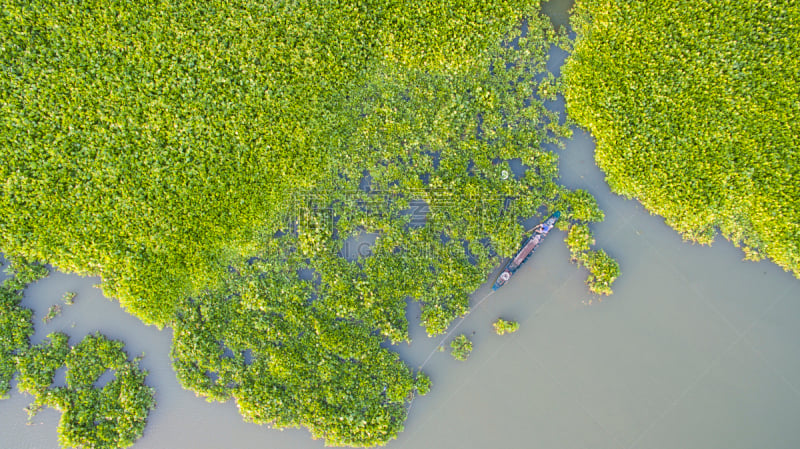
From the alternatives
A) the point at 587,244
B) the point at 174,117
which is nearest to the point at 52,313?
the point at 174,117

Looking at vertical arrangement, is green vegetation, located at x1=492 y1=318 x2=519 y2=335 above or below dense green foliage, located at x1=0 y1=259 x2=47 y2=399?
below

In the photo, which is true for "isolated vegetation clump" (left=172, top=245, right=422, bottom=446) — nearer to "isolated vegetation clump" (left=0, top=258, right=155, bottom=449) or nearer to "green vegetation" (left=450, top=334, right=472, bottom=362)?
"green vegetation" (left=450, top=334, right=472, bottom=362)

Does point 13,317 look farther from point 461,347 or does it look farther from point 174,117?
point 461,347

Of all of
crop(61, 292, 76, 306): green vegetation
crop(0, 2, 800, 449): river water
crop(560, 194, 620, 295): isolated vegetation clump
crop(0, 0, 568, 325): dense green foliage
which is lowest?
crop(0, 2, 800, 449): river water

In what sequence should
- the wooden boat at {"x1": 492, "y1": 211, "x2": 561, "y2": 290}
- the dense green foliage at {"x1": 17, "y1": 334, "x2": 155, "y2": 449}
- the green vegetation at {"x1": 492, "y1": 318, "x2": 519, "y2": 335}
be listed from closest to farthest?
the dense green foliage at {"x1": 17, "y1": 334, "x2": 155, "y2": 449} < the green vegetation at {"x1": 492, "y1": 318, "x2": 519, "y2": 335} < the wooden boat at {"x1": 492, "y1": 211, "x2": 561, "y2": 290}

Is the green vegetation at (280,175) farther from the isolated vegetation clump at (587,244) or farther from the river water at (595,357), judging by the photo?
the river water at (595,357)

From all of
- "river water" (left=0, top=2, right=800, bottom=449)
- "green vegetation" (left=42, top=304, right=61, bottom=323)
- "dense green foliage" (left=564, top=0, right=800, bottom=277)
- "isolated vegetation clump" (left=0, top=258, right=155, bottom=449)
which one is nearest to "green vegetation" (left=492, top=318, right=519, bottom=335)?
"river water" (left=0, top=2, right=800, bottom=449)
